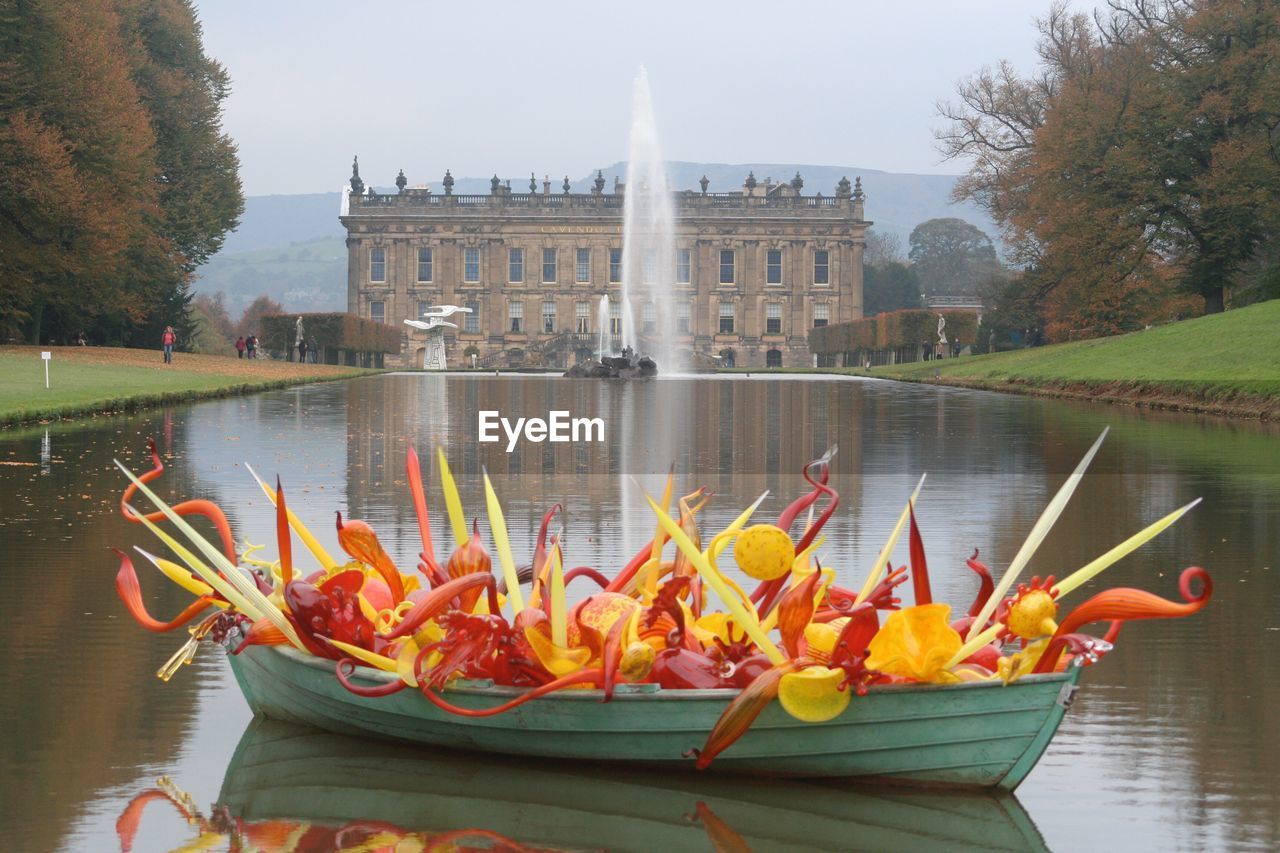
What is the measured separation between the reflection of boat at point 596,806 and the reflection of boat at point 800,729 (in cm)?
8

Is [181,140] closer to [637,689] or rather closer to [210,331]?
[210,331]

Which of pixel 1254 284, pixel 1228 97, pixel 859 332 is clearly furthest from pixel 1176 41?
pixel 859 332

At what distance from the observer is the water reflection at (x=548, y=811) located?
17.4ft

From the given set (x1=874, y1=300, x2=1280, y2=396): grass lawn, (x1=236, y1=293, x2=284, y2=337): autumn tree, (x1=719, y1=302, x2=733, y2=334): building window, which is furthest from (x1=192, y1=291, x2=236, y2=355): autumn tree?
(x1=874, y1=300, x2=1280, y2=396): grass lawn

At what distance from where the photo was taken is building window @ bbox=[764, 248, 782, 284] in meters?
122

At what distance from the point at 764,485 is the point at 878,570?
30.9 ft

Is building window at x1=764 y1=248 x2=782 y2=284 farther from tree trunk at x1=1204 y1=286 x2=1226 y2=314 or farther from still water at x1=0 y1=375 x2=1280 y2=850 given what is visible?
still water at x1=0 y1=375 x2=1280 y2=850

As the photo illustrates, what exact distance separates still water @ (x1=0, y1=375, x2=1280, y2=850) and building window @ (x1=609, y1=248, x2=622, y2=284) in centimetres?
9940

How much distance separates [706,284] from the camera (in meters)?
121

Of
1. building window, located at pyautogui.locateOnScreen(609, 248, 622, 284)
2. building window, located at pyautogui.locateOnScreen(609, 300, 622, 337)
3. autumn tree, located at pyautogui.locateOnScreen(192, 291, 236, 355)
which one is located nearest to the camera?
autumn tree, located at pyautogui.locateOnScreen(192, 291, 236, 355)

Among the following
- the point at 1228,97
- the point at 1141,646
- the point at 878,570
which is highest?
the point at 1228,97

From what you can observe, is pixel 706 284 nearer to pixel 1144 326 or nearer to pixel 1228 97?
pixel 1144 326

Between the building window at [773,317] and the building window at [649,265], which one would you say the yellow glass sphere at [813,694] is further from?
the building window at [773,317]

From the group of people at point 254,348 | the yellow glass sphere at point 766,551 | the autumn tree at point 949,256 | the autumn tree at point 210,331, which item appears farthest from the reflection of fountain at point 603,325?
the yellow glass sphere at point 766,551
